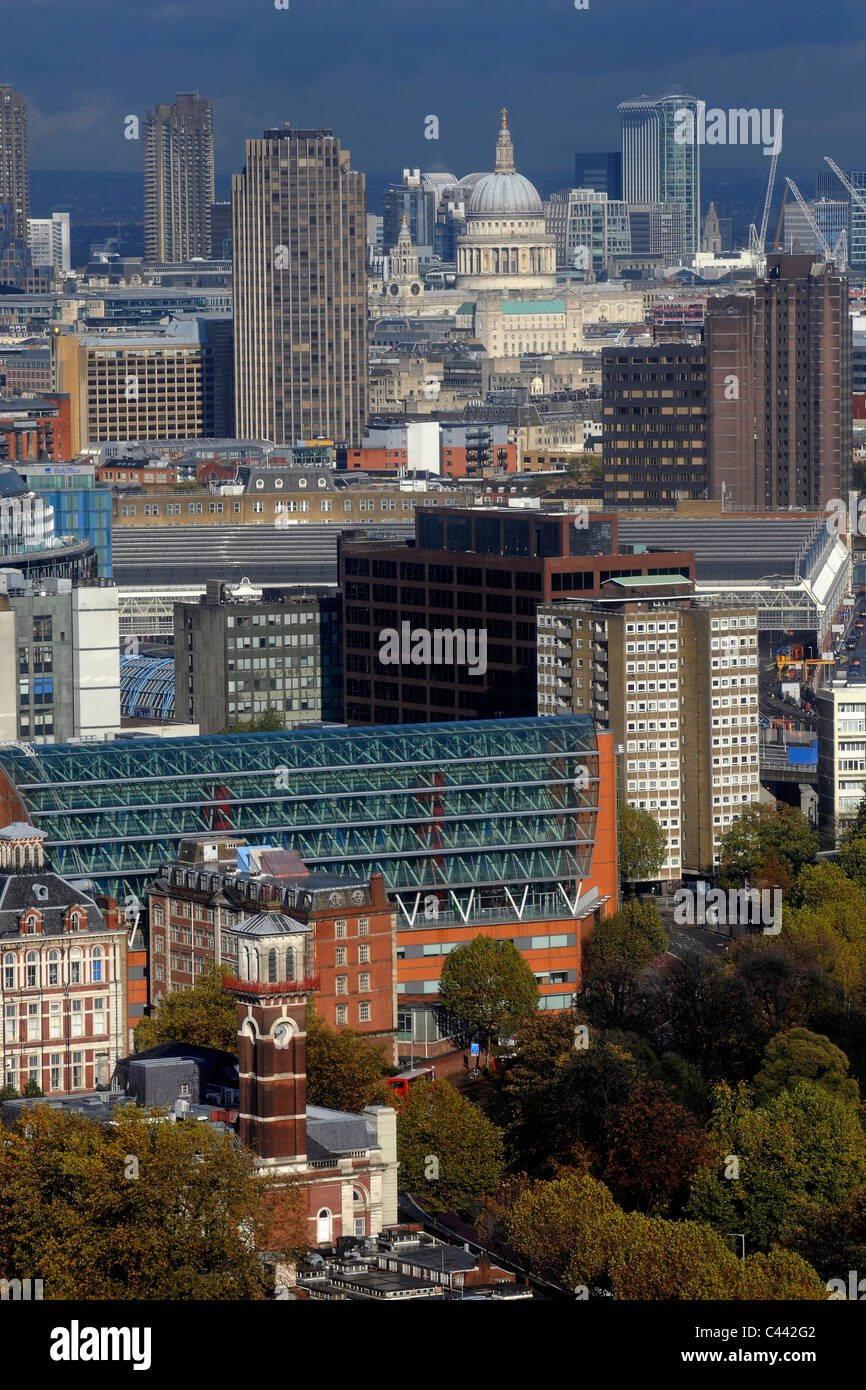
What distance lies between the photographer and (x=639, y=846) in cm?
10356

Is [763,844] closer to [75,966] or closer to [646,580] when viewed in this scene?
[646,580]

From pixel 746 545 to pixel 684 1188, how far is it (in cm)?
10544

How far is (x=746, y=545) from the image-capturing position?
170625 mm

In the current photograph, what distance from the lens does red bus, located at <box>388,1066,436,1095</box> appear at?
2995 inches

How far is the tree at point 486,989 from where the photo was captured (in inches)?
3418

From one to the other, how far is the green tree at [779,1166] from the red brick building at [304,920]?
54.6 feet

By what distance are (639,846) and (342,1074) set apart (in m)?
33.7

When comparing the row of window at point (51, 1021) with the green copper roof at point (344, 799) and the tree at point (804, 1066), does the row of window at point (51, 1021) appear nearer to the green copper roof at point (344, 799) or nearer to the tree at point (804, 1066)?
the green copper roof at point (344, 799)

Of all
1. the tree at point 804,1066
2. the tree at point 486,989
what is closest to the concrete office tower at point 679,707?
the tree at point 486,989

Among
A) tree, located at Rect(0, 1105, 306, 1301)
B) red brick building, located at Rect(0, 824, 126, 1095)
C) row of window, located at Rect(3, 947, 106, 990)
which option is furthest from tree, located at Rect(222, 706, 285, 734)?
tree, located at Rect(0, 1105, 306, 1301)

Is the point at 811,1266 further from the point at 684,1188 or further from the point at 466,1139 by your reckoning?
the point at 466,1139
